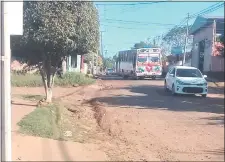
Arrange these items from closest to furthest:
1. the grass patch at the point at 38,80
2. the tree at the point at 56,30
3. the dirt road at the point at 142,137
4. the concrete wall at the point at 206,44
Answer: the dirt road at the point at 142,137 < the tree at the point at 56,30 < the grass patch at the point at 38,80 < the concrete wall at the point at 206,44

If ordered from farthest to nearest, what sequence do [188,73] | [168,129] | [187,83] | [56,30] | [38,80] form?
[38,80] → [188,73] → [187,83] → [56,30] → [168,129]

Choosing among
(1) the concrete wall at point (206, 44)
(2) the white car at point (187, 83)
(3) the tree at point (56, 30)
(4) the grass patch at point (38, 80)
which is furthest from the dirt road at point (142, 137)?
(1) the concrete wall at point (206, 44)

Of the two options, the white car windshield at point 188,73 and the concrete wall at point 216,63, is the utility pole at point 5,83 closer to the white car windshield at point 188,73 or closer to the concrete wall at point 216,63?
the white car windshield at point 188,73

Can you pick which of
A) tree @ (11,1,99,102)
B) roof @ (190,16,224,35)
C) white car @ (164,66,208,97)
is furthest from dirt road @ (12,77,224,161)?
roof @ (190,16,224,35)

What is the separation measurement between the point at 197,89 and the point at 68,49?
7.37m

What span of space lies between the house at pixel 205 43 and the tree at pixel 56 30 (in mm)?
18515

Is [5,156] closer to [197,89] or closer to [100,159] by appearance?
[100,159]

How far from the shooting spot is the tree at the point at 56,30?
952 cm

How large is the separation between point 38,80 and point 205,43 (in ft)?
58.6

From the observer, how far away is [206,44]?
34.4 m

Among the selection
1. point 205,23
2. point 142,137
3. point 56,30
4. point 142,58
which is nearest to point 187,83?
point 56,30

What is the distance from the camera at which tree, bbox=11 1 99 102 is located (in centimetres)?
952

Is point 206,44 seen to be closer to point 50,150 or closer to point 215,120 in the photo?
point 215,120

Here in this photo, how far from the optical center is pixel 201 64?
114 ft
